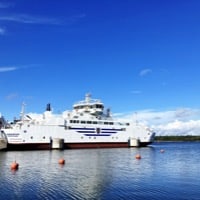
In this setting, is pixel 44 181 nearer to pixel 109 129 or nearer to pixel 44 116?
pixel 44 116

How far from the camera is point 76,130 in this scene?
9212cm

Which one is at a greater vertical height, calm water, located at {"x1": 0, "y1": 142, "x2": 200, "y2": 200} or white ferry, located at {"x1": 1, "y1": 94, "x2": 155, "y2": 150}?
white ferry, located at {"x1": 1, "y1": 94, "x2": 155, "y2": 150}

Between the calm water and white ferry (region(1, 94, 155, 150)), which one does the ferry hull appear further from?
the calm water

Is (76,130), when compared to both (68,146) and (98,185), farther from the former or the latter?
(98,185)

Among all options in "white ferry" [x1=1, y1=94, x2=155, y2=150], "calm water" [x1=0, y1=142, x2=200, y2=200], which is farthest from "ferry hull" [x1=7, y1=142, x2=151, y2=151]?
"calm water" [x1=0, y1=142, x2=200, y2=200]

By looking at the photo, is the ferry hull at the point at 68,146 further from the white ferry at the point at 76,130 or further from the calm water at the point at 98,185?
the calm water at the point at 98,185

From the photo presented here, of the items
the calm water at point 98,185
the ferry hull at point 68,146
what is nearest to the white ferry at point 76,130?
the ferry hull at point 68,146

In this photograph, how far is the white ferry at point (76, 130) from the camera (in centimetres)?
8500

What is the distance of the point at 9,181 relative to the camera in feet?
109

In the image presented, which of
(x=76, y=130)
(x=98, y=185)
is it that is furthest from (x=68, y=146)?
(x=98, y=185)

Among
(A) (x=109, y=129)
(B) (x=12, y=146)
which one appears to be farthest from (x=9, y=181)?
(A) (x=109, y=129)

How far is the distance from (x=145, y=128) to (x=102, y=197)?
80.9 m

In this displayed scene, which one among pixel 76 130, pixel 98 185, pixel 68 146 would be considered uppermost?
pixel 76 130

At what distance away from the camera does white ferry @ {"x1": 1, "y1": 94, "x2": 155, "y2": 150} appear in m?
85.0
